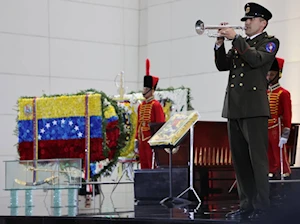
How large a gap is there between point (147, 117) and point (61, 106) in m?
1.15

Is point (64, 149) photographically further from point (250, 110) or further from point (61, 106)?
point (250, 110)

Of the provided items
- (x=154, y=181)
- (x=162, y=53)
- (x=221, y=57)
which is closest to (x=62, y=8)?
(x=162, y=53)

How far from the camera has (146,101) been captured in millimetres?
9648

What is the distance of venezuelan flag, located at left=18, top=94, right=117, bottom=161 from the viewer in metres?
8.85

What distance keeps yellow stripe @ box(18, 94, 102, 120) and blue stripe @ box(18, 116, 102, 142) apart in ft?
0.20

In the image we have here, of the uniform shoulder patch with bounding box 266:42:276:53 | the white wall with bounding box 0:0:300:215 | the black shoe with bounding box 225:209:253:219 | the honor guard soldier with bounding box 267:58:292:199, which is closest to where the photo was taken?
the black shoe with bounding box 225:209:253:219

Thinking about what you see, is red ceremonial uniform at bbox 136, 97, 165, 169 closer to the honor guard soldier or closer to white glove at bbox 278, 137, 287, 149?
the honor guard soldier

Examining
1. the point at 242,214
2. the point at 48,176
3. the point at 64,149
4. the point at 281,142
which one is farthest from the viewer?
the point at 64,149

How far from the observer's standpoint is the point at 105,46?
46.5 feet

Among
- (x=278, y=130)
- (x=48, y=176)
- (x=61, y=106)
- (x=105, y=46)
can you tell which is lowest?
(x=48, y=176)

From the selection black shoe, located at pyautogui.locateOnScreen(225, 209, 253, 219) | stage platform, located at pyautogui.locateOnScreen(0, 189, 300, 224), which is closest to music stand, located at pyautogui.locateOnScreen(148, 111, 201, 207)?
stage platform, located at pyautogui.locateOnScreen(0, 189, 300, 224)

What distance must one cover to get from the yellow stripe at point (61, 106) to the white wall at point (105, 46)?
3269 millimetres

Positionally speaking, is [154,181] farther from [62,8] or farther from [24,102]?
[62,8]

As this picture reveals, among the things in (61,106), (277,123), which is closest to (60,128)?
(61,106)
